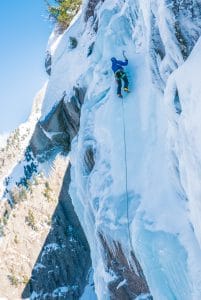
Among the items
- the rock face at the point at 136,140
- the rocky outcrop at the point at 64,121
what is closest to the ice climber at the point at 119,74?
the rock face at the point at 136,140

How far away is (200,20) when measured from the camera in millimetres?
8383

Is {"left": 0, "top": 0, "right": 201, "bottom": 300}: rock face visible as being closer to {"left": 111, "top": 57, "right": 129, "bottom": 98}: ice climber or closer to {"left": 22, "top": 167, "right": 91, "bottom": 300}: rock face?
{"left": 111, "top": 57, "right": 129, "bottom": 98}: ice climber

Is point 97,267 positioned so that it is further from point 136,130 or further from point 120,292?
point 136,130

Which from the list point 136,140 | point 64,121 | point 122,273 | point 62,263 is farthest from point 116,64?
point 62,263

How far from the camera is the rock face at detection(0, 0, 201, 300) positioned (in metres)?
8.38

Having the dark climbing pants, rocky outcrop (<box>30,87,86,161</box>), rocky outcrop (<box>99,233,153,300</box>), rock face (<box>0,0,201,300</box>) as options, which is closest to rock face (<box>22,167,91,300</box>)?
rocky outcrop (<box>30,87,86,161</box>)

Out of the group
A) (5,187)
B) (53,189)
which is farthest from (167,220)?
(5,187)

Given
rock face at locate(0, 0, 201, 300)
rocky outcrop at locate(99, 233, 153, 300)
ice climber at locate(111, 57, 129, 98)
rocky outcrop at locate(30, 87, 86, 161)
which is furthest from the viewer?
rocky outcrop at locate(30, 87, 86, 161)

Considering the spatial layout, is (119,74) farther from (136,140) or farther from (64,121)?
(64,121)

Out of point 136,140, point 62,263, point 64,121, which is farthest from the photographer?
point 62,263

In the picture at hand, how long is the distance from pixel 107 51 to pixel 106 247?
611 centimetres

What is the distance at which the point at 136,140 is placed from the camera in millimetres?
11352

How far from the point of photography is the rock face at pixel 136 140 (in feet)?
27.5

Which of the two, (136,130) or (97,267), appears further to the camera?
(97,267)
